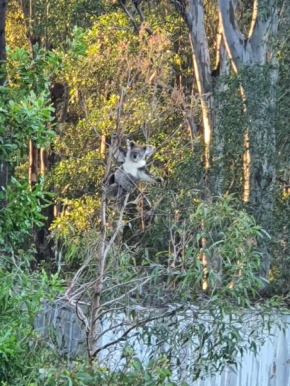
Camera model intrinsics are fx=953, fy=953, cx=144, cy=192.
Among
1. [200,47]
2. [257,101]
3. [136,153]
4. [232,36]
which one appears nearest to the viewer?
[136,153]

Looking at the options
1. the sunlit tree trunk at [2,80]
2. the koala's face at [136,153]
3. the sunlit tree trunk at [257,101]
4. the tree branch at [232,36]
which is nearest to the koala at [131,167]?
the koala's face at [136,153]

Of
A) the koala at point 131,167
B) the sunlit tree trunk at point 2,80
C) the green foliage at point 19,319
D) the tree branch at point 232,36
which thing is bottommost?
the green foliage at point 19,319

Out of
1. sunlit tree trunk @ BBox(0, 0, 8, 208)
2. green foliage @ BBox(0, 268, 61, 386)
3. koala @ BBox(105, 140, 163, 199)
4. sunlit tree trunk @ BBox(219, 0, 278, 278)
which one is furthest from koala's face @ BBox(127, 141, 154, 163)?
green foliage @ BBox(0, 268, 61, 386)

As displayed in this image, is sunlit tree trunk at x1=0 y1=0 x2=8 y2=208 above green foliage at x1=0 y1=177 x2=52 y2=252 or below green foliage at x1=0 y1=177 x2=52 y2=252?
above

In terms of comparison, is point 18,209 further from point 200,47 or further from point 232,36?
point 200,47

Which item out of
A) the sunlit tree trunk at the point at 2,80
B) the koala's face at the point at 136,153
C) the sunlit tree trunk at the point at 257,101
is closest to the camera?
the sunlit tree trunk at the point at 2,80

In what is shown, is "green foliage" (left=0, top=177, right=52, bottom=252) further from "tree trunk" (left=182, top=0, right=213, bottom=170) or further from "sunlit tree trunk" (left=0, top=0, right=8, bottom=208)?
"tree trunk" (left=182, top=0, right=213, bottom=170)

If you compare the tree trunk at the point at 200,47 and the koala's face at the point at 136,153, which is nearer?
the koala's face at the point at 136,153

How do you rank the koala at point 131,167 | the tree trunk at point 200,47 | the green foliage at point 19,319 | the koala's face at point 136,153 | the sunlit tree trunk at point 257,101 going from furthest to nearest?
1. the tree trunk at point 200,47
2. the sunlit tree trunk at point 257,101
3. the koala's face at point 136,153
4. the koala at point 131,167
5. the green foliage at point 19,319

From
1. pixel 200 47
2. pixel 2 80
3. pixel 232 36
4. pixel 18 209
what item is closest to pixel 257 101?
pixel 232 36

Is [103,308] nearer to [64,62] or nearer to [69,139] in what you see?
[64,62]

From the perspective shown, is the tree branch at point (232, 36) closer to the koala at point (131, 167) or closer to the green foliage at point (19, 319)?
the koala at point (131, 167)

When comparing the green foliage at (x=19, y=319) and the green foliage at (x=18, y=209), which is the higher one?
the green foliage at (x=18, y=209)

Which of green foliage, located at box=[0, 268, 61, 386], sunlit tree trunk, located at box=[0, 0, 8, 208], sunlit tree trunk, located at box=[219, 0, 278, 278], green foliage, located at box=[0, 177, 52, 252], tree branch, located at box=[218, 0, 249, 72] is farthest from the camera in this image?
tree branch, located at box=[218, 0, 249, 72]
